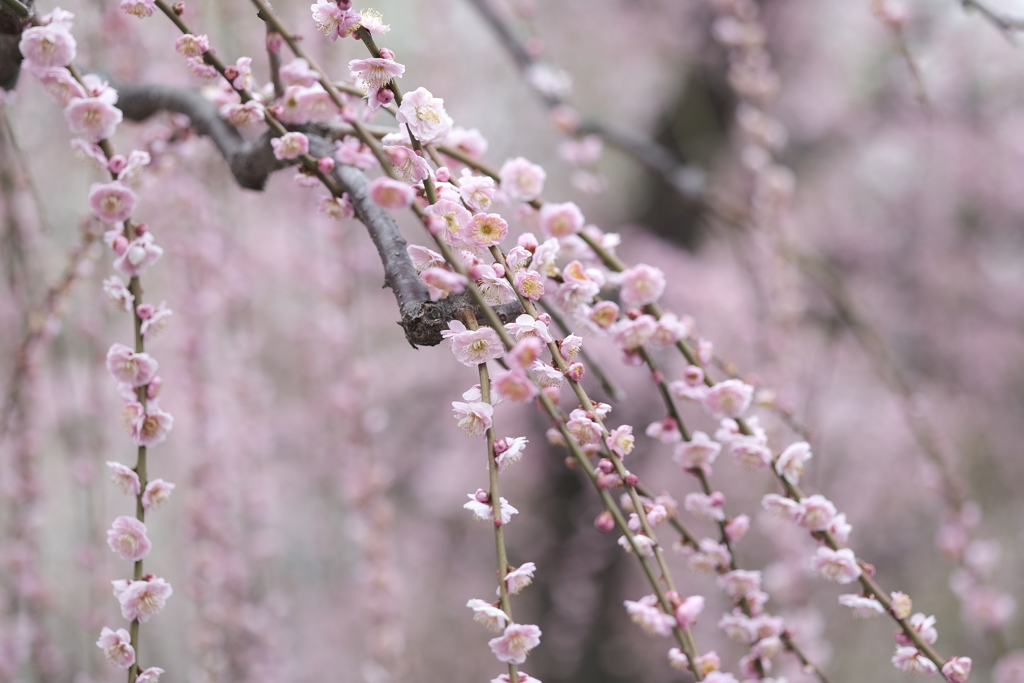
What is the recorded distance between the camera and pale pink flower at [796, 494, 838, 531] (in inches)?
25.5

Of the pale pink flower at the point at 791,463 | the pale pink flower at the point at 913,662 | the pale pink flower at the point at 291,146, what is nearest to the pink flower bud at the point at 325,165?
the pale pink flower at the point at 291,146

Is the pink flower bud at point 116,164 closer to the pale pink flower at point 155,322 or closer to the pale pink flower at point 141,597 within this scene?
the pale pink flower at point 155,322

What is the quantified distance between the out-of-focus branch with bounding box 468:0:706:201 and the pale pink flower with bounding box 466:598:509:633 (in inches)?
46.2

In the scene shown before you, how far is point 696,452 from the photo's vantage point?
69cm

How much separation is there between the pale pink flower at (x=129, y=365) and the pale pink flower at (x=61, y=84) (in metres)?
0.21

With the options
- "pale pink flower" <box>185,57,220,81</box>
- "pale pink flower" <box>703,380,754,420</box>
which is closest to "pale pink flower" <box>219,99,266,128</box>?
"pale pink flower" <box>185,57,220,81</box>

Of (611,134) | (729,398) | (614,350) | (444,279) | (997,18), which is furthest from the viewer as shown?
(614,350)

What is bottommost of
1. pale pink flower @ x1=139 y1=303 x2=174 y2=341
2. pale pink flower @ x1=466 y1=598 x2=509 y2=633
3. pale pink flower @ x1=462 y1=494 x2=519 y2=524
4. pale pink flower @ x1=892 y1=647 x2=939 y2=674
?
pale pink flower @ x1=466 y1=598 x2=509 y2=633

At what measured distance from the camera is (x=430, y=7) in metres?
2.38

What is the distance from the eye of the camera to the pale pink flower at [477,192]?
57cm

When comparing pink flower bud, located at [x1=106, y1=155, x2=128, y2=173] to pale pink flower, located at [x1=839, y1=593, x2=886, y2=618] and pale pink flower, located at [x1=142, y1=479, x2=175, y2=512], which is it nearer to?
pale pink flower, located at [x1=142, y1=479, x2=175, y2=512]

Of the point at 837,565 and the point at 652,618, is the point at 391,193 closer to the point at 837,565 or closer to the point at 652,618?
the point at 652,618

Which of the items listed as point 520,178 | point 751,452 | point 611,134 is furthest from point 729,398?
point 611,134

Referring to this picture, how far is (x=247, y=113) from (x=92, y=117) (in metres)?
0.12
